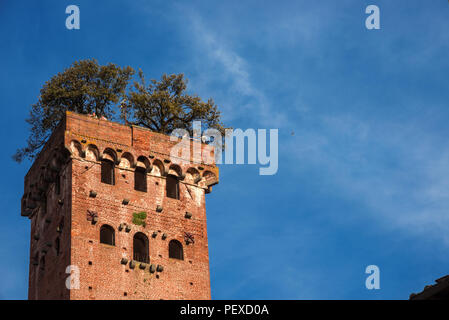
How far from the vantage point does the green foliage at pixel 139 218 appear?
4650 centimetres

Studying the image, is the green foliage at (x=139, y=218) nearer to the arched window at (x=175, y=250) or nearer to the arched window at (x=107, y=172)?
the arched window at (x=175, y=250)

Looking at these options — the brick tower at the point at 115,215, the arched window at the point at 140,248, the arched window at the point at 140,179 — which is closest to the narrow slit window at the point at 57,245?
the brick tower at the point at 115,215

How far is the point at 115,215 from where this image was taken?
4606 centimetres

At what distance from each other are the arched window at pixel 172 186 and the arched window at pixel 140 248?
329 centimetres

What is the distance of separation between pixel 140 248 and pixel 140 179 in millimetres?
3898

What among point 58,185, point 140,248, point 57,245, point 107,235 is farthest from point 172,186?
point 57,245

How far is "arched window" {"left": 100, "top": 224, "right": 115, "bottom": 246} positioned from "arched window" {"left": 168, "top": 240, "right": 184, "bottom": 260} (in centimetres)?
309

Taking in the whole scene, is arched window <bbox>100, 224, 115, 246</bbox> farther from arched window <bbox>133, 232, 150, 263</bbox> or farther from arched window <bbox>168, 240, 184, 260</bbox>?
arched window <bbox>168, 240, 184, 260</bbox>

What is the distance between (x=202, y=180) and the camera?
5034cm

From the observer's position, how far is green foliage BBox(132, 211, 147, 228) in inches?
1831

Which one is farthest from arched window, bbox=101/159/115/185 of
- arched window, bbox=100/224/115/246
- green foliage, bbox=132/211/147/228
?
arched window, bbox=100/224/115/246
